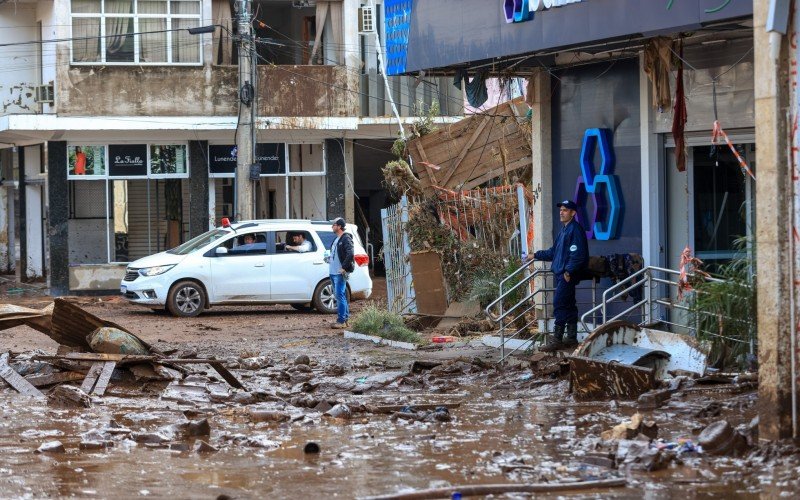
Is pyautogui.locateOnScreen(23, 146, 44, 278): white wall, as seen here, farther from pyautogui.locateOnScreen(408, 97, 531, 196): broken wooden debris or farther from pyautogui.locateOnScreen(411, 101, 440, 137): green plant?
pyautogui.locateOnScreen(408, 97, 531, 196): broken wooden debris

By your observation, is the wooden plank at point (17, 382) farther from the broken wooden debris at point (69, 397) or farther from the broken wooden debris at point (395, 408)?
the broken wooden debris at point (395, 408)

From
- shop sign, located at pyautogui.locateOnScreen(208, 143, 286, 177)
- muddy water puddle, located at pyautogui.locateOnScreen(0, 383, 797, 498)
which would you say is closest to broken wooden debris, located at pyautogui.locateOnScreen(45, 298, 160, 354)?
muddy water puddle, located at pyautogui.locateOnScreen(0, 383, 797, 498)

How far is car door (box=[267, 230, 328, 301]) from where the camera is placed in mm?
23500

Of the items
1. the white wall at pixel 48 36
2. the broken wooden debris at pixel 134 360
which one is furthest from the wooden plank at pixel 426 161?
the white wall at pixel 48 36

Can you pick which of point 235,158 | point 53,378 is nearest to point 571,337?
point 53,378

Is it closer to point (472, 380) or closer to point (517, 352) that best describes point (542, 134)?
point (517, 352)

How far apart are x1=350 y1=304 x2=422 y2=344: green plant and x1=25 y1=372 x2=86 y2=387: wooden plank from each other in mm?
5531

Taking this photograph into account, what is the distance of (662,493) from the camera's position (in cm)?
758

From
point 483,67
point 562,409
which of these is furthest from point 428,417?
point 483,67

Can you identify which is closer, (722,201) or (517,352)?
(722,201)

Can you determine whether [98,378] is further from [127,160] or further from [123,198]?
[123,198]

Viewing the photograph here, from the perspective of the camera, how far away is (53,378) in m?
13.2

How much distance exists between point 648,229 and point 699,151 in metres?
1.13

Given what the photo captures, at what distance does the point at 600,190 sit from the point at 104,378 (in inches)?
261
